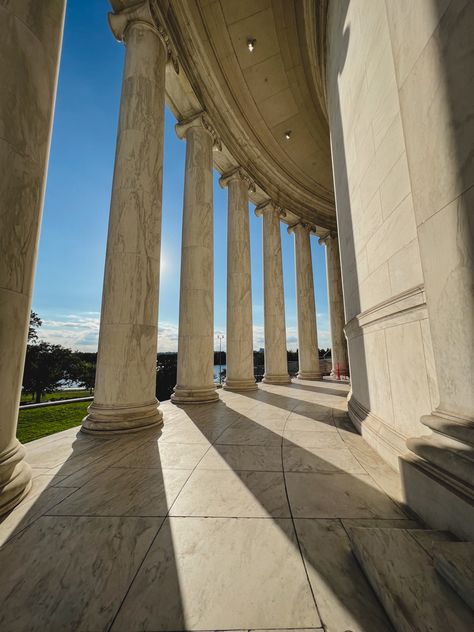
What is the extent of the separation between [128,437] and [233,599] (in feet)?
102

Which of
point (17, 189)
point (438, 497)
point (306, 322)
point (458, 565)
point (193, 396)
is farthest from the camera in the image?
point (306, 322)

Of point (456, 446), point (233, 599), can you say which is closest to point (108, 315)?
point (233, 599)

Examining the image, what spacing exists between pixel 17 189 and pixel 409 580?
37673 millimetres

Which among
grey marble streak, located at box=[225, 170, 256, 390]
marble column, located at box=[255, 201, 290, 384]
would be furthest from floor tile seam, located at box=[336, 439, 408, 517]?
marble column, located at box=[255, 201, 290, 384]

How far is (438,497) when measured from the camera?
17.5m

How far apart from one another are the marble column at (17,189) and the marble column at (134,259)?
755 inches

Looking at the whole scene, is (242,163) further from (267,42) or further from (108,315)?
(108,315)

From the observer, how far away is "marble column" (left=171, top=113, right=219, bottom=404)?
232ft

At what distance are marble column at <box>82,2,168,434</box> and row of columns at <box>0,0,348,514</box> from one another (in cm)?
19

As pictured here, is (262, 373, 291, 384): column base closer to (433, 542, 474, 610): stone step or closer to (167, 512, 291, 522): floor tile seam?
(167, 512, 291, 522): floor tile seam

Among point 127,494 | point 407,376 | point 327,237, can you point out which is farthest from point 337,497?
point 327,237

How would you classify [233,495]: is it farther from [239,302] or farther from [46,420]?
[46,420]

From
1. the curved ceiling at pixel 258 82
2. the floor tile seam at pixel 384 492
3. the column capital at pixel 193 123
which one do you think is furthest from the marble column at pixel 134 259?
the floor tile seam at pixel 384 492

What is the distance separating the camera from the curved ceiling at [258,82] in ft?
262
